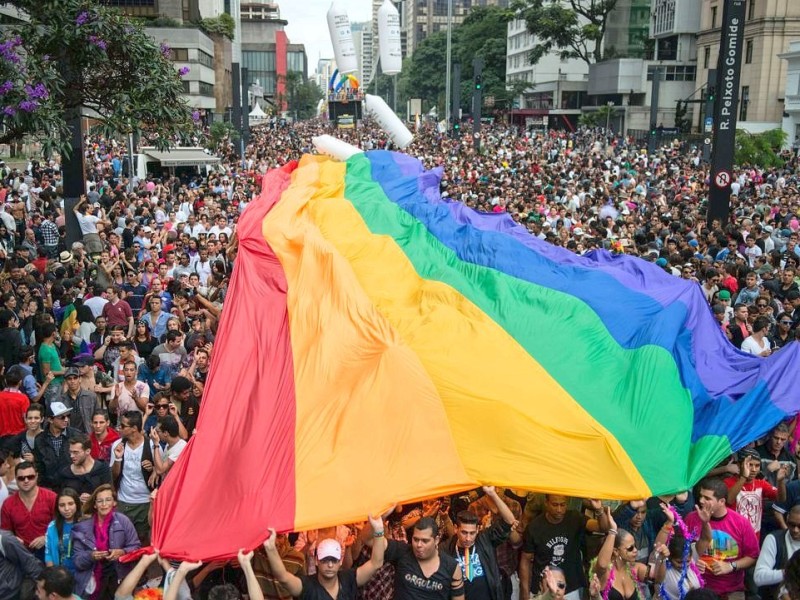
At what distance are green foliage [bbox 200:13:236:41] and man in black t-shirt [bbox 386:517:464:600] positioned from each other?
205ft

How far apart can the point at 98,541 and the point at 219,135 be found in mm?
36118

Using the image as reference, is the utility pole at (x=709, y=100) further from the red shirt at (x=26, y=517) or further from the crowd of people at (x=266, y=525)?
the red shirt at (x=26, y=517)

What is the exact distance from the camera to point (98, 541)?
572 cm

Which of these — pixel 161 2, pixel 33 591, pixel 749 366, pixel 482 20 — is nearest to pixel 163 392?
pixel 33 591

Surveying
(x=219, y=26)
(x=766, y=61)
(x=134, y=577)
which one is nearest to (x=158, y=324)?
(x=134, y=577)

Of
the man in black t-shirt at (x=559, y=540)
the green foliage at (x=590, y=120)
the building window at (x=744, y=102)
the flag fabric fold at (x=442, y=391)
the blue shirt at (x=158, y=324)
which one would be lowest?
the man in black t-shirt at (x=559, y=540)

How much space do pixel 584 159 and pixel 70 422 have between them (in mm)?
28386

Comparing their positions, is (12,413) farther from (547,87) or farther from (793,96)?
(547,87)

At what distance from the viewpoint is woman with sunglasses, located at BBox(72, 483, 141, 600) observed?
18.6ft

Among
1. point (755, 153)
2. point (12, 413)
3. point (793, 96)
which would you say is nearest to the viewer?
point (12, 413)

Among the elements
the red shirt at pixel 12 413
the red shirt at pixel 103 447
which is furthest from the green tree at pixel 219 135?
the red shirt at pixel 103 447

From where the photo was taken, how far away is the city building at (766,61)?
48406 millimetres

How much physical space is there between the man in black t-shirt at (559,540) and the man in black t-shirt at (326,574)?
119 centimetres

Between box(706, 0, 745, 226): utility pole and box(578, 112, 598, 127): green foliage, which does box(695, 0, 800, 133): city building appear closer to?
box(578, 112, 598, 127): green foliage
